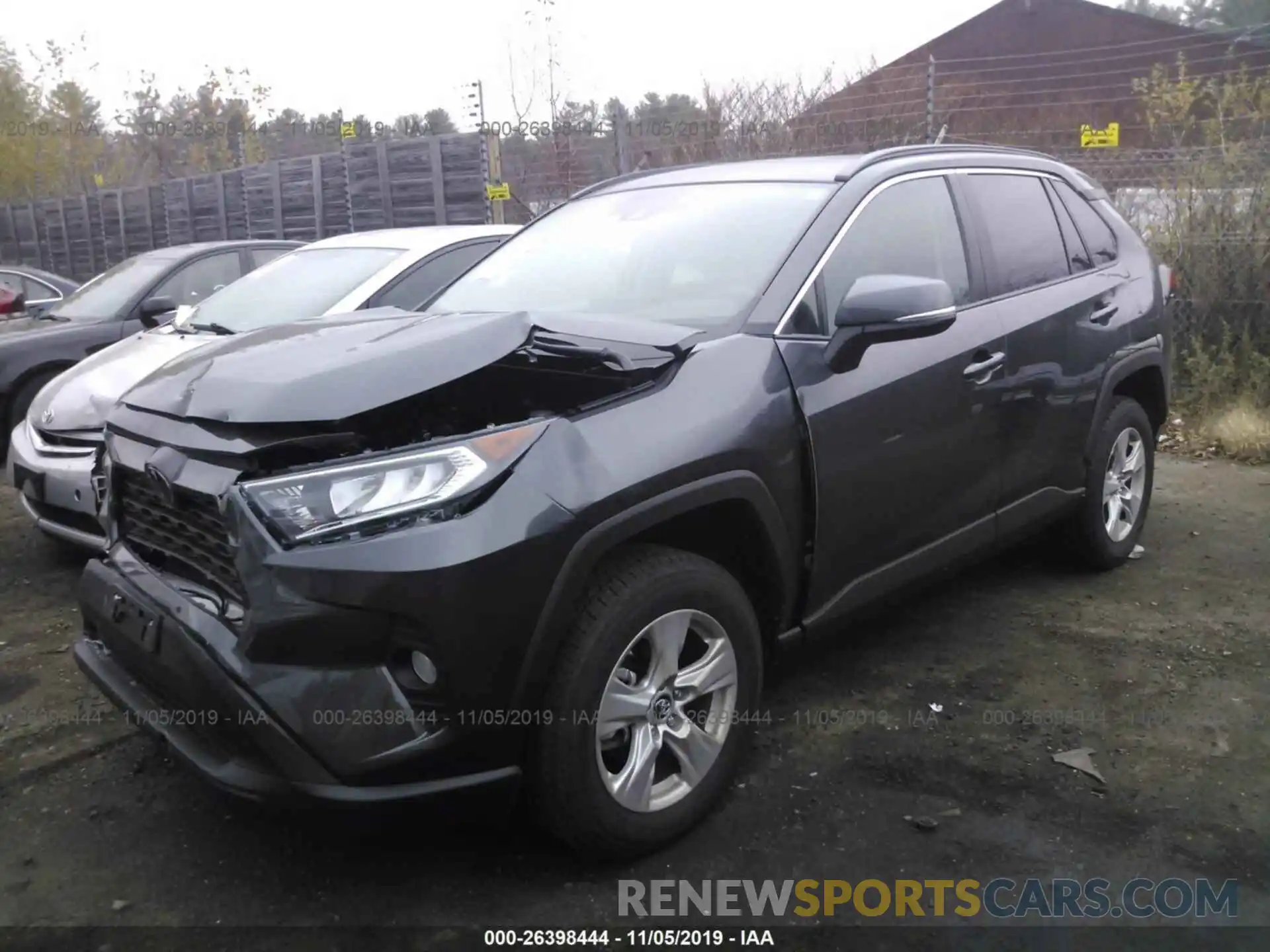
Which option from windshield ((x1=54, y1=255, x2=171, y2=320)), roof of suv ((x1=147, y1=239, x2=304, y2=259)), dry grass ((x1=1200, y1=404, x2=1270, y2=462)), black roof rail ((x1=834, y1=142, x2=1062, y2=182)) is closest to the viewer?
black roof rail ((x1=834, y1=142, x2=1062, y2=182))

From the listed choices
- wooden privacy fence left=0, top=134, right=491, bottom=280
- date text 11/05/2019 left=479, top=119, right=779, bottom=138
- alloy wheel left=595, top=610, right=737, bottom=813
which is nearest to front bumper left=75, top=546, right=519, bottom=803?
alloy wheel left=595, top=610, right=737, bottom=813

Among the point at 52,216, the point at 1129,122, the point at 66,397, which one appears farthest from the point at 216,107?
the point at 66,397

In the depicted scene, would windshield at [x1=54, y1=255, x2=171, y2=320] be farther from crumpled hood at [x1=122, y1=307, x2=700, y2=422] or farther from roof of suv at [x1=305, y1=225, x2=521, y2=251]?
crumpled hood at [x1=122, y1=307, x2=700, y2=422]

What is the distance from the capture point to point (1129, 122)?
16.5 metres

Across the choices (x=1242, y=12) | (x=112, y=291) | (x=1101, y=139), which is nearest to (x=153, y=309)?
(x=112, y=291)

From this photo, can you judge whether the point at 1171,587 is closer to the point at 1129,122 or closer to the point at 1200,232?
the point at 1200,232

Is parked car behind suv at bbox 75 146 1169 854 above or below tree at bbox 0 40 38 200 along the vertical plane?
below

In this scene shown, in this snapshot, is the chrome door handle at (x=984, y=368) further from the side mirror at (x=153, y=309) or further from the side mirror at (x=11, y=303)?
the side mirror at (x=11, y=303)

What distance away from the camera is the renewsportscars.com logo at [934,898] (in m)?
2.52

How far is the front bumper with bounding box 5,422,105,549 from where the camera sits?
4.59m

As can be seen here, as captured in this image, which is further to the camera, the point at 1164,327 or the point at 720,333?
the point at 1164,327

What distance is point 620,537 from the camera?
251 cm

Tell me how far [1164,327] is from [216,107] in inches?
1254

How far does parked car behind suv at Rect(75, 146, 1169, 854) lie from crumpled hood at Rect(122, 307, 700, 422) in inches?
0.5
